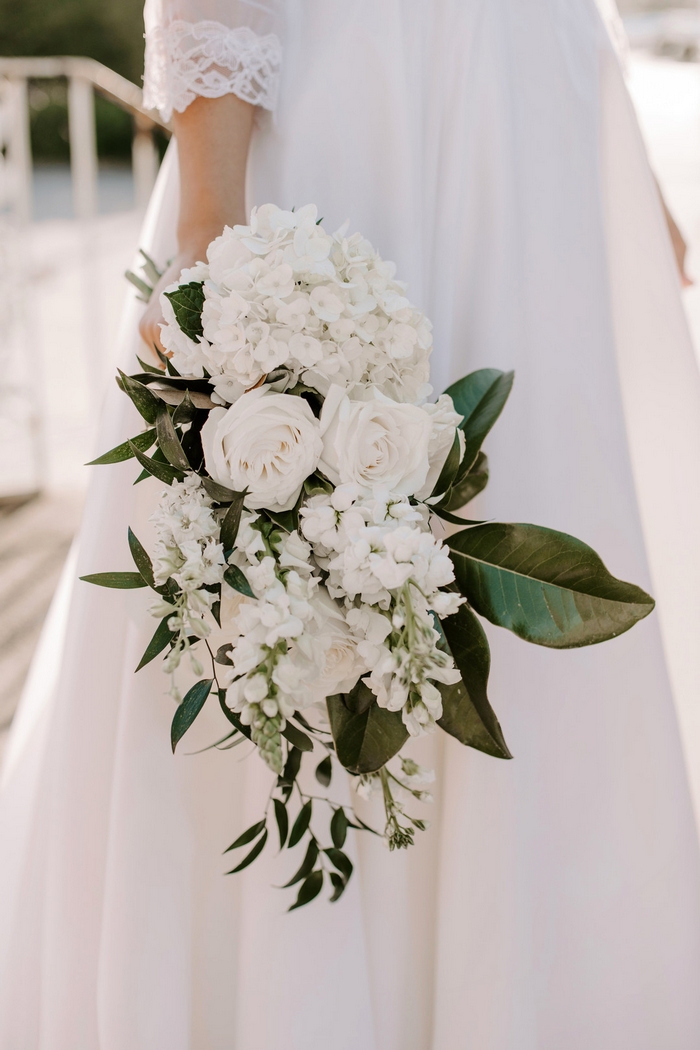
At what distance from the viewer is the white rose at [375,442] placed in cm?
59

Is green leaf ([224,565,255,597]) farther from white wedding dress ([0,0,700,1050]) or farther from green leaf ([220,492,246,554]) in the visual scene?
white wedding dress ([0,0,700,1050])

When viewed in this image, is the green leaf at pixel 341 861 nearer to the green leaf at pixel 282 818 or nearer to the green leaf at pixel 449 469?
the green leaf at pixel 282 818

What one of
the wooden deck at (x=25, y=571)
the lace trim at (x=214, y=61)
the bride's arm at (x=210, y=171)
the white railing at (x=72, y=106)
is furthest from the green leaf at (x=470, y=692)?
the white railing at (x=72, y=106)

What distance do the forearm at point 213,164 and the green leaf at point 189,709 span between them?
0.44 metres

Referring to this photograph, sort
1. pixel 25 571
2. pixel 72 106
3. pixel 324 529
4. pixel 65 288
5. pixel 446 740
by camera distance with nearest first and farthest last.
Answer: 1. pixel 324 529
2. pixel 446 740
3. pixel 25 571
4. pixel 72 106
5. pixel 65 288

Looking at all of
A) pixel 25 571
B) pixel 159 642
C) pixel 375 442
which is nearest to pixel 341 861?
pixel 159 642

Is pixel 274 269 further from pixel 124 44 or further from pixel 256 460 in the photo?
pixel 124 44

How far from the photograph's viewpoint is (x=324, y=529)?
1.90ft

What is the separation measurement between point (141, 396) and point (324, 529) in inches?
7.4

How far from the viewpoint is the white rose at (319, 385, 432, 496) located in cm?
59

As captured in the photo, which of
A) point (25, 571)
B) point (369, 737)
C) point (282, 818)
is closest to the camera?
point (369, 737)

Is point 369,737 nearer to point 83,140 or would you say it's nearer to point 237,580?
point 237,580

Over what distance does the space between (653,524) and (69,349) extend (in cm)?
365

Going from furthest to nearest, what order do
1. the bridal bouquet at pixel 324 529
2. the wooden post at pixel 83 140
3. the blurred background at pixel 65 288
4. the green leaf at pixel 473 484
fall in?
1. the wooden post at pixel 83 140
2. the blurred background at pixel 65 288
3. the green leaf at pixel 473 484
4. the bridal bouquet at pixel 324 529
